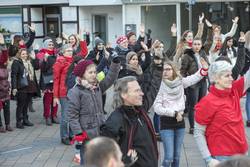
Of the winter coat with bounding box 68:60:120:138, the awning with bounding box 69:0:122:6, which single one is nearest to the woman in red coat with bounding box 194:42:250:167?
the winter coat with bounding box 68:60:120:138

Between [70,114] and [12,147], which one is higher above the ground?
[70,114]

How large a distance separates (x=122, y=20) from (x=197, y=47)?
15.2 m

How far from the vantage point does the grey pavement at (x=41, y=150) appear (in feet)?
27.3

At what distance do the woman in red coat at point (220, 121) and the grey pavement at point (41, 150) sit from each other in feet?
9.36

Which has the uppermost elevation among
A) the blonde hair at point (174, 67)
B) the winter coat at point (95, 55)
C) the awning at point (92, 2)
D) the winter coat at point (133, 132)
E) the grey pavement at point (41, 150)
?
the awning at point (92, 2)

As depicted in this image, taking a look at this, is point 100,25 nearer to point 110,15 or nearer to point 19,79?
point 110,15

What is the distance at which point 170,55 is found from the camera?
37.4 feet

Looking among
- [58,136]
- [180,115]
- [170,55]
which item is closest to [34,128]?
[58,136]

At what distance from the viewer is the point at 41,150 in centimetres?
919

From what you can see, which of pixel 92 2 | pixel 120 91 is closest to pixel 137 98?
pixel 120 91

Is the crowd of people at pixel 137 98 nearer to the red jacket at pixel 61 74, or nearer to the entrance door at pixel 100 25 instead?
the red jacket at pixel 61 74

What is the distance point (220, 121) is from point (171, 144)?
6.01 ft

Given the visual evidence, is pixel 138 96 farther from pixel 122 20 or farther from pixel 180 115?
pixel 122 20

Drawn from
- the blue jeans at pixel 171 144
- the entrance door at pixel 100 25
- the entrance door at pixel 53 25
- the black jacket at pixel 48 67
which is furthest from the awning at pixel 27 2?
the blue jeans at pixel 171 144
